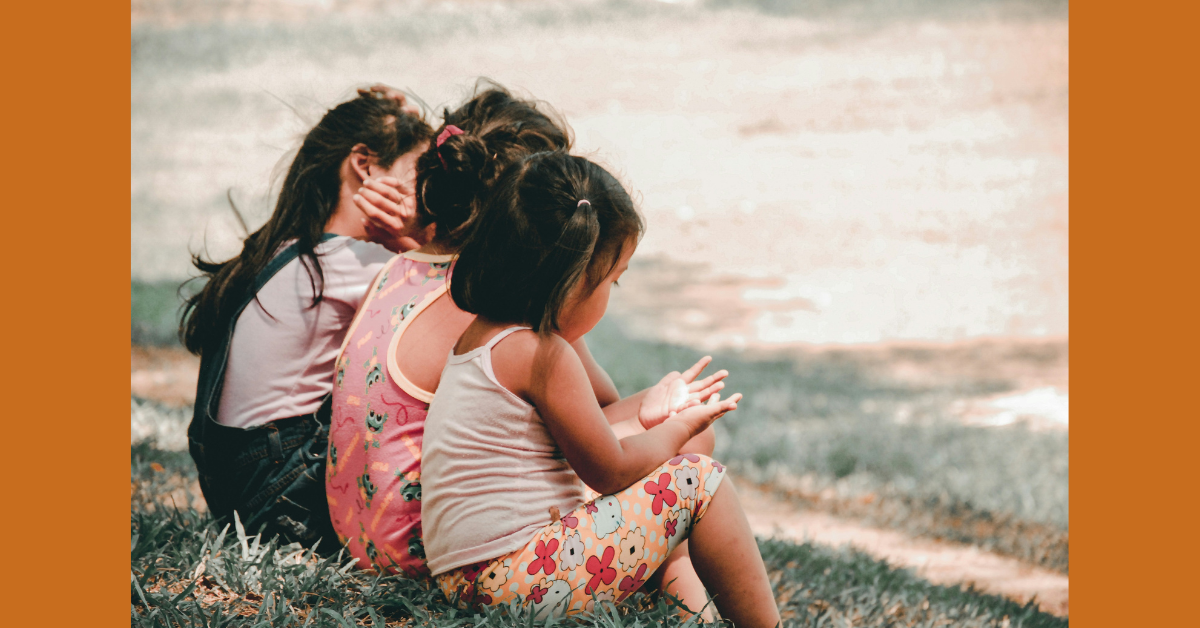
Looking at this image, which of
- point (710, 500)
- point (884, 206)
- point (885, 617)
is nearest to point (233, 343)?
point (710, 500)

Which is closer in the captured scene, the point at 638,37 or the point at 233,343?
the point at 233,343

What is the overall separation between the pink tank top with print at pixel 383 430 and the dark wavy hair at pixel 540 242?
242 millimetres

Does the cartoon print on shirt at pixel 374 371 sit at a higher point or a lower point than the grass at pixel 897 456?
higher

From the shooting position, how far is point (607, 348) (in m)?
7.66

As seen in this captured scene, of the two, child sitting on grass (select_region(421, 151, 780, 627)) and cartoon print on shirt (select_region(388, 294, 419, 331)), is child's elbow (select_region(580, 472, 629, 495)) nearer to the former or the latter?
child sitting on grass (select_region(421, 151, 780, 627))

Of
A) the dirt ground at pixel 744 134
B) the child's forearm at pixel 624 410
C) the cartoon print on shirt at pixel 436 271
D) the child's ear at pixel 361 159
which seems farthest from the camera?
the dirt ground at pixel 744 134

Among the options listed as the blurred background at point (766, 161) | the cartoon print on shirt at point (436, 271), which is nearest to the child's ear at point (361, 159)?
the cartoon print on shirt at point (436, 271)

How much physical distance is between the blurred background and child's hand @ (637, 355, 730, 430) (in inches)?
142

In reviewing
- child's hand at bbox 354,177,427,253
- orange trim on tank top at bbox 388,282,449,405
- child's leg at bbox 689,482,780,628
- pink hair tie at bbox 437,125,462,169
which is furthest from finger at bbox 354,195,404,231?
child's leg at bbox 689,482,780,628

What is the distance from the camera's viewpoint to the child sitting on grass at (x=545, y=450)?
1907 mm

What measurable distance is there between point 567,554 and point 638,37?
10913 mm

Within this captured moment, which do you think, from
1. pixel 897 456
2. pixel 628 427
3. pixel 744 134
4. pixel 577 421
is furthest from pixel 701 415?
pixel 744 134

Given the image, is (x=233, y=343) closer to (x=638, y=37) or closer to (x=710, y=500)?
(x=710, y=500)

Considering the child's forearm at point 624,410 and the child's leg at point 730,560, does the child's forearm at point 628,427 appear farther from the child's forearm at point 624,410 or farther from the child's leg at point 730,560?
the child's leg at point 730,560
